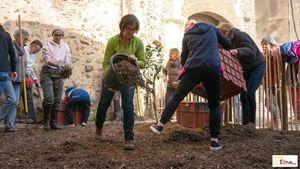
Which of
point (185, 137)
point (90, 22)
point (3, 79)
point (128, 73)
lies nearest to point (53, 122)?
point (3, 79)

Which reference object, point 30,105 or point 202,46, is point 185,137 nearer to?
point 202,46

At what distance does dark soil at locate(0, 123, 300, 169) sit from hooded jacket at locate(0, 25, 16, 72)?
40.3 inches

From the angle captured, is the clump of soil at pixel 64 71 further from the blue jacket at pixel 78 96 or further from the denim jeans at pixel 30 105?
the denim jeans at pixel 30 105

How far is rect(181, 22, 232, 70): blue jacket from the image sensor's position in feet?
15.1

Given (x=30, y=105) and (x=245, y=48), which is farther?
(x=30, y=105)

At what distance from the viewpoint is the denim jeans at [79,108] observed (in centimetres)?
807

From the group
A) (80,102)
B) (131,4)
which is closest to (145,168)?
(80,102)

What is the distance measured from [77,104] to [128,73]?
12.8 feet

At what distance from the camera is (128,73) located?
4562 mm

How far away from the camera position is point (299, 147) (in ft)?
15.7

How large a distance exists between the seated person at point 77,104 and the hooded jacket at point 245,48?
131 inches

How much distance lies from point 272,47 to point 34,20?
502cm

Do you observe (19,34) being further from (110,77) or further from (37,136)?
(110,77)

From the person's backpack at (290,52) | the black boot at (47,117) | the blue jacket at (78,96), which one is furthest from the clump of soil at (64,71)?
the person's backpack at (290,52)
